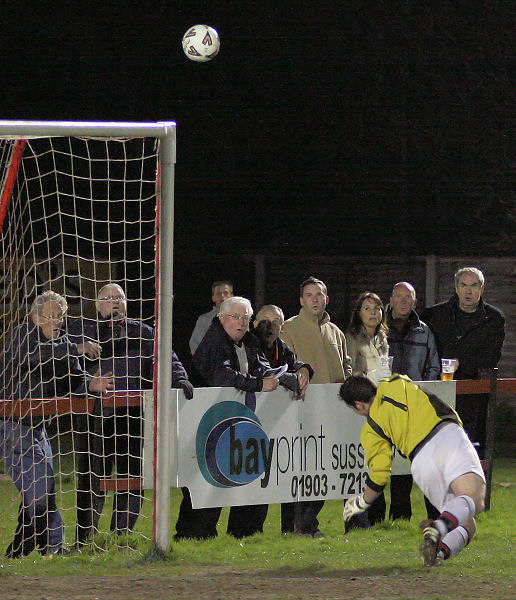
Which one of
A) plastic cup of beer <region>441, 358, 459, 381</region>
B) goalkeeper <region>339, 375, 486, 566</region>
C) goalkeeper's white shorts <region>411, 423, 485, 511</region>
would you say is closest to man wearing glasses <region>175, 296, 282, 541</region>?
goalkeeper <region>339, 375, 486, 566</region>

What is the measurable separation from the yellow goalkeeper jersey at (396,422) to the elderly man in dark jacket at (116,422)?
Answer: 1423 mm

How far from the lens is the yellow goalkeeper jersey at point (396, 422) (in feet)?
26.3

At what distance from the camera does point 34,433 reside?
8656 mm

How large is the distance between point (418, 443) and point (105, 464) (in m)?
2.29

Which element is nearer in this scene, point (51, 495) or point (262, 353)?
point (51, 495)

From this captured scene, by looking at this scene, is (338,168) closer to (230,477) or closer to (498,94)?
(498,94)

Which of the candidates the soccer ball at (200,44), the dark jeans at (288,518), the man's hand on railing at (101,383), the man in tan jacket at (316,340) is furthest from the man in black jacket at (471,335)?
the soccer ball at (200,44)

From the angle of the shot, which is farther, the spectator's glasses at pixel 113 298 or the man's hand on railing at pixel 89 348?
the spectator's glasses at pixel 113 298

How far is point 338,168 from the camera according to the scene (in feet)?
61.3

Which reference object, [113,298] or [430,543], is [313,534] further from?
[113,298]

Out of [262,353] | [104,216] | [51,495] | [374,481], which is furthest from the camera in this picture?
[104,216]

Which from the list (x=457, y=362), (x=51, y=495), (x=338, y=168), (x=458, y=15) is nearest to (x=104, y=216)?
(x=338, y=168)

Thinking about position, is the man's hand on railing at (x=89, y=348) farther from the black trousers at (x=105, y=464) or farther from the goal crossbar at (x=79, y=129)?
the goal crossbar at (x=79, y=129)

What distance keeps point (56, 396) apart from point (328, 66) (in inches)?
428
